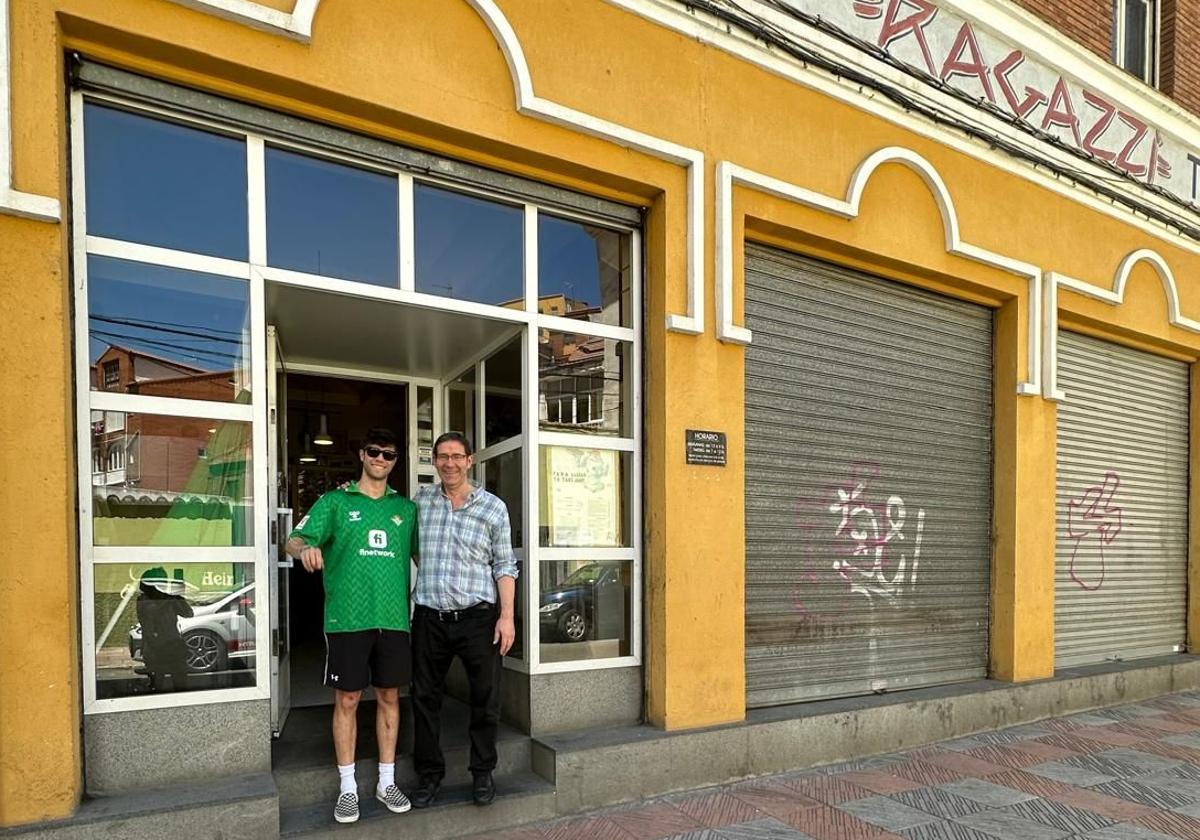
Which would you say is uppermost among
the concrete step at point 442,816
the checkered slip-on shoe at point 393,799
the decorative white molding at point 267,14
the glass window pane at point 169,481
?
the decorative white molding at point 267,14

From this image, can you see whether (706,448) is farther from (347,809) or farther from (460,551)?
(347,809)

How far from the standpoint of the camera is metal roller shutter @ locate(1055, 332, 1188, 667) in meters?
7.60

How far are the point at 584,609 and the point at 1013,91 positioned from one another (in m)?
6.03

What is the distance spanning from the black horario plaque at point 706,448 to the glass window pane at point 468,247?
140cm

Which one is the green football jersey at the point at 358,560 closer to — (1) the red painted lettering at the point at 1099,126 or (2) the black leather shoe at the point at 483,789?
(2) the black leather shoe at the point at 483,789

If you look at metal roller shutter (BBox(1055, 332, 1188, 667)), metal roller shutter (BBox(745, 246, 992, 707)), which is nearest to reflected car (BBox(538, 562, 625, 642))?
metal roller shutter (BBox(745, 246, 992, 707))

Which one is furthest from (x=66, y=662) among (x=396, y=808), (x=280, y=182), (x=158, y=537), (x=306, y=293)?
(x=280, y=182)

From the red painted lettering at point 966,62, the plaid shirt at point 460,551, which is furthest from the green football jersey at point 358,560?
the red painted lettering at point 966,62

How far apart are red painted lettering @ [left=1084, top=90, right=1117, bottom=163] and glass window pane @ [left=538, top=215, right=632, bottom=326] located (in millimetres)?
5503

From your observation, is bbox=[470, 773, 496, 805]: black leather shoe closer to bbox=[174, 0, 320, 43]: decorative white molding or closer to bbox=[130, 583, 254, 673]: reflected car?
bbox=[130, 583, 254, 673]: reflected car

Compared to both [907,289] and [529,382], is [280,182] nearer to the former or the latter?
[529,382]

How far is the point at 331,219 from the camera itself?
14.1 ft

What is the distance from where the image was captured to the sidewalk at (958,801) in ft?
13.8

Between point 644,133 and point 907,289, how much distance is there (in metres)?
2.92
